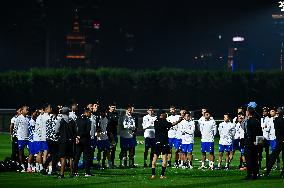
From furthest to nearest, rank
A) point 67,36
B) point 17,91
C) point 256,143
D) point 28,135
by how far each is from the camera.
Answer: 1. point 67,36
2. point 17,91
3. point 28,135
4. point 256,143

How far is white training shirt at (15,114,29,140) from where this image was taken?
29.0 m

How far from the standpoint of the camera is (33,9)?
12900cm

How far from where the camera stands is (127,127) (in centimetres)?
3103

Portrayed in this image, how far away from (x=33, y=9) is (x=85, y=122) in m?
105

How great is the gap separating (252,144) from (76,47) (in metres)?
136

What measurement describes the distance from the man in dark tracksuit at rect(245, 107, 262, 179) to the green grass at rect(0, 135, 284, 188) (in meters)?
0.43

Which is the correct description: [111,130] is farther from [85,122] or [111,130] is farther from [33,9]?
[33,9]

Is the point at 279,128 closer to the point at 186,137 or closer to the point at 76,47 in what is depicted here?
the point at 186,137

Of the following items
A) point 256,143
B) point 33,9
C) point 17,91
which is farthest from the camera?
point 33,9

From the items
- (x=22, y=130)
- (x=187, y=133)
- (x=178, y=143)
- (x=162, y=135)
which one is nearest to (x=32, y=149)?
(x=22, y=130)

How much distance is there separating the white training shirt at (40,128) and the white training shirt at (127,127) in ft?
13.7

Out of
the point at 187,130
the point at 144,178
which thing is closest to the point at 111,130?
the point at 187,130

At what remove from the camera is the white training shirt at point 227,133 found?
99.9 feet

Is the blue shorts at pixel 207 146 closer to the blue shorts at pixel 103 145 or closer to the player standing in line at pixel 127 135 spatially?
the player standing in line at pixel 127 135
